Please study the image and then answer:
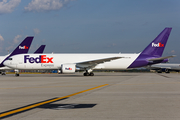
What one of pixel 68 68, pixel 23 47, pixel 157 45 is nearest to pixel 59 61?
pixel 68 68

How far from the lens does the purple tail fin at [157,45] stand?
36094 millimetres

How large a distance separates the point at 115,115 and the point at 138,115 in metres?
0.58

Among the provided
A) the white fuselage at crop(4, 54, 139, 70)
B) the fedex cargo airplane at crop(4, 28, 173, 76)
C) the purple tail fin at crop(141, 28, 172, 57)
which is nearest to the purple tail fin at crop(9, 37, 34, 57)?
the fedex cargo airplane at crop(4, 28, 173, 76)

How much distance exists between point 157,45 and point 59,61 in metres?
16.0

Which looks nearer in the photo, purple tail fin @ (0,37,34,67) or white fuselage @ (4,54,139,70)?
white fuselage @ (4,54,139,70)

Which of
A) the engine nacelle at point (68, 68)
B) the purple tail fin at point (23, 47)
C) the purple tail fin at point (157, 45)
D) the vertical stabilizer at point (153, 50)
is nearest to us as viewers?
the engine nacelle at point (68, 68)

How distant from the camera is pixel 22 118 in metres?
5.30

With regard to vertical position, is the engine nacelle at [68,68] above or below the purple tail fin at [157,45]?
below

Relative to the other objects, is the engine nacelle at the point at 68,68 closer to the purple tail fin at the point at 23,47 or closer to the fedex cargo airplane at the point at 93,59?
the fedex cargo airplane at the point at 93,59

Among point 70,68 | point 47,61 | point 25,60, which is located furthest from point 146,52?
point 25,60

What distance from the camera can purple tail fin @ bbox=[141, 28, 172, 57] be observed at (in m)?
36.1

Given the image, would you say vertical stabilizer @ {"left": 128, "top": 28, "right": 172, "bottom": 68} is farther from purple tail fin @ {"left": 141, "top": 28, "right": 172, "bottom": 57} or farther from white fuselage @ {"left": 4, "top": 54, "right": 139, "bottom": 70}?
A: white fuselage @ {"left": 4, "top": 54, "right": 139, "bottom": 70}

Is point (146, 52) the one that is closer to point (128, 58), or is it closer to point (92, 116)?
point (128, 58)

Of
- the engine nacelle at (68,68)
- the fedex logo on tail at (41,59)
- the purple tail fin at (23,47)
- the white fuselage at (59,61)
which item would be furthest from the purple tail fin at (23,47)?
the engine nacelle at (68,68)
